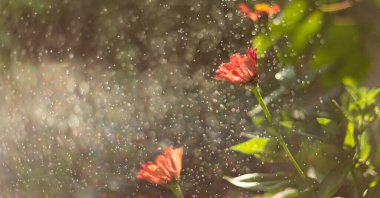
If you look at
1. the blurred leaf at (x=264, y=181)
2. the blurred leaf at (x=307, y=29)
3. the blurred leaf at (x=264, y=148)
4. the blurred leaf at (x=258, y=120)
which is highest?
A: the blurred leaf at (x=307, y=29)

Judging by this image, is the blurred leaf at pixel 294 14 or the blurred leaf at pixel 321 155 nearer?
the blurred leaf at pixel 294 14

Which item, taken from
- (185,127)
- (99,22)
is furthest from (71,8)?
(185,127)

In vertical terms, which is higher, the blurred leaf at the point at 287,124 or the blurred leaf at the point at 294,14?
the blurred leaf at the point at 294,14

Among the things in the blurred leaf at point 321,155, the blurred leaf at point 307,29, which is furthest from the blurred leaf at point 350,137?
the blurred leaf at point 307,29

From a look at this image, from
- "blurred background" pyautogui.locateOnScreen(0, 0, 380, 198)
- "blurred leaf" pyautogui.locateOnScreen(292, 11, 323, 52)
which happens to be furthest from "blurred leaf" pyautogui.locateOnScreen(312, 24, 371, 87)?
"blurred background" pyautogui.locateOnScreen(0, 0, 380, 198)

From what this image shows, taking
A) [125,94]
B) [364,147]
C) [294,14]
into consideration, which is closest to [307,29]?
[294,14]

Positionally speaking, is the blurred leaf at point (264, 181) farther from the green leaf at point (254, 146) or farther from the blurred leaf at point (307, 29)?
the blurred leaf at point (307, 29)
